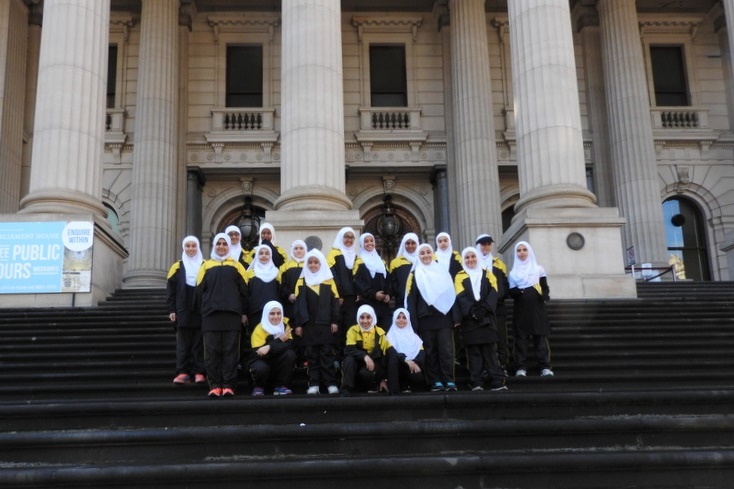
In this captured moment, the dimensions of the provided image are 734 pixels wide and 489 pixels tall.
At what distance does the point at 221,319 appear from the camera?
8062mm

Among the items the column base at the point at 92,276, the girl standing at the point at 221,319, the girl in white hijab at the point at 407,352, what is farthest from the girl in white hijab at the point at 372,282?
the column base at the point at 92,276

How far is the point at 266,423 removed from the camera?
684 centimetres

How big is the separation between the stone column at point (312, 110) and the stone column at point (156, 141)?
22.6ft

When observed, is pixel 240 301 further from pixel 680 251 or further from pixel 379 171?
pixel 680 251

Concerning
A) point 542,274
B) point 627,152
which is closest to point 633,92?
point 627,152

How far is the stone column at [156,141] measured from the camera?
19734mm

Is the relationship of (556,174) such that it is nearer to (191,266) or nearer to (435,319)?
(435,319)

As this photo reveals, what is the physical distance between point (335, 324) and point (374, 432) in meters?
2.18

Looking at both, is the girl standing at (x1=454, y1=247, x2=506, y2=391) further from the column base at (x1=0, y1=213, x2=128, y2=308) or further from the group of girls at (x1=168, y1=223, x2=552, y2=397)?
the column base at (x1=0, y1=213, x2=128, y2=308)

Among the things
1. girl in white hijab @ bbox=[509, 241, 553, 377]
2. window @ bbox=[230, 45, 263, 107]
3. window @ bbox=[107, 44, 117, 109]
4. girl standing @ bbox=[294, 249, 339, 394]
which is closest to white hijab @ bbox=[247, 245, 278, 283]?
girl standing @ bbox=[294, 249, 339, 394]

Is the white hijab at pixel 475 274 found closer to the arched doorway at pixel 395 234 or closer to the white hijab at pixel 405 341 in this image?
the white hijab at pixel 405 341

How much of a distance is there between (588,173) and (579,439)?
17256 millimetres

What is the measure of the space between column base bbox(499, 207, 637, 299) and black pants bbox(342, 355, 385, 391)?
6.20 m

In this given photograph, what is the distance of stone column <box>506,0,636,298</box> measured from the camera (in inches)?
533
